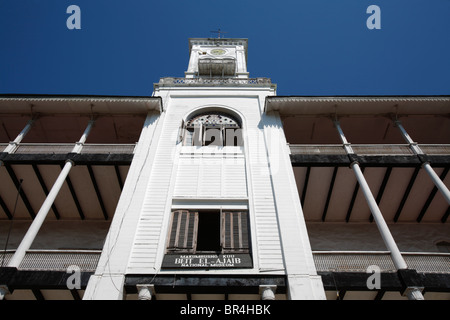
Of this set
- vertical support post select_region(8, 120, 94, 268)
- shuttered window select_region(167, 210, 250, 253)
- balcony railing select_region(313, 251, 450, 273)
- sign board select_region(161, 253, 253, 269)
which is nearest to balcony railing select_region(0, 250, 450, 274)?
balcony railing select_region(313, 251, 450, 273)

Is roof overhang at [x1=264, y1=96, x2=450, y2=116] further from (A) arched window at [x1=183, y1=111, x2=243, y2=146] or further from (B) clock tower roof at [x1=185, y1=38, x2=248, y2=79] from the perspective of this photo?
(B) clock tower roof at [x1=185, y1=38, x2=248, y2=79]

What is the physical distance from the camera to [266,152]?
40.1 feet

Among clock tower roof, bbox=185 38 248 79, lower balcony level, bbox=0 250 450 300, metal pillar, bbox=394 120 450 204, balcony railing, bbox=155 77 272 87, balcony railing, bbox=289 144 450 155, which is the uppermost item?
clock tower roof, bbox=185 38 248 79

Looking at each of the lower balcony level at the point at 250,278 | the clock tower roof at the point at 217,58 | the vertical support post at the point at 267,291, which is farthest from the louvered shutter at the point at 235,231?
the clock tower roof at the point at 217,58

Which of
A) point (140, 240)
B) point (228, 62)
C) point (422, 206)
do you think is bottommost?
point (140, 240)

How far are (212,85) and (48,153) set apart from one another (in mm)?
8640

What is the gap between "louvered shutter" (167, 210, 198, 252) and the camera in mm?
9125

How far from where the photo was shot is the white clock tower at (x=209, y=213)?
26.2 ft

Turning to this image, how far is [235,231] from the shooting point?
962cm

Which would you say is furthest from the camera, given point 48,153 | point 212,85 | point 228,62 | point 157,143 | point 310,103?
point 228,62

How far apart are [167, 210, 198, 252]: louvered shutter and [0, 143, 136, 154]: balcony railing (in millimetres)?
3696

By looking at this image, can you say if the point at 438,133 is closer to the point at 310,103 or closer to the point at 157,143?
the point at 310,103

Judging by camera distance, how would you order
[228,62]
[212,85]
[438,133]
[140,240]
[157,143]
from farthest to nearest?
[228,62] → [212,85] → [438,133] → [157,143] → [140,240]
